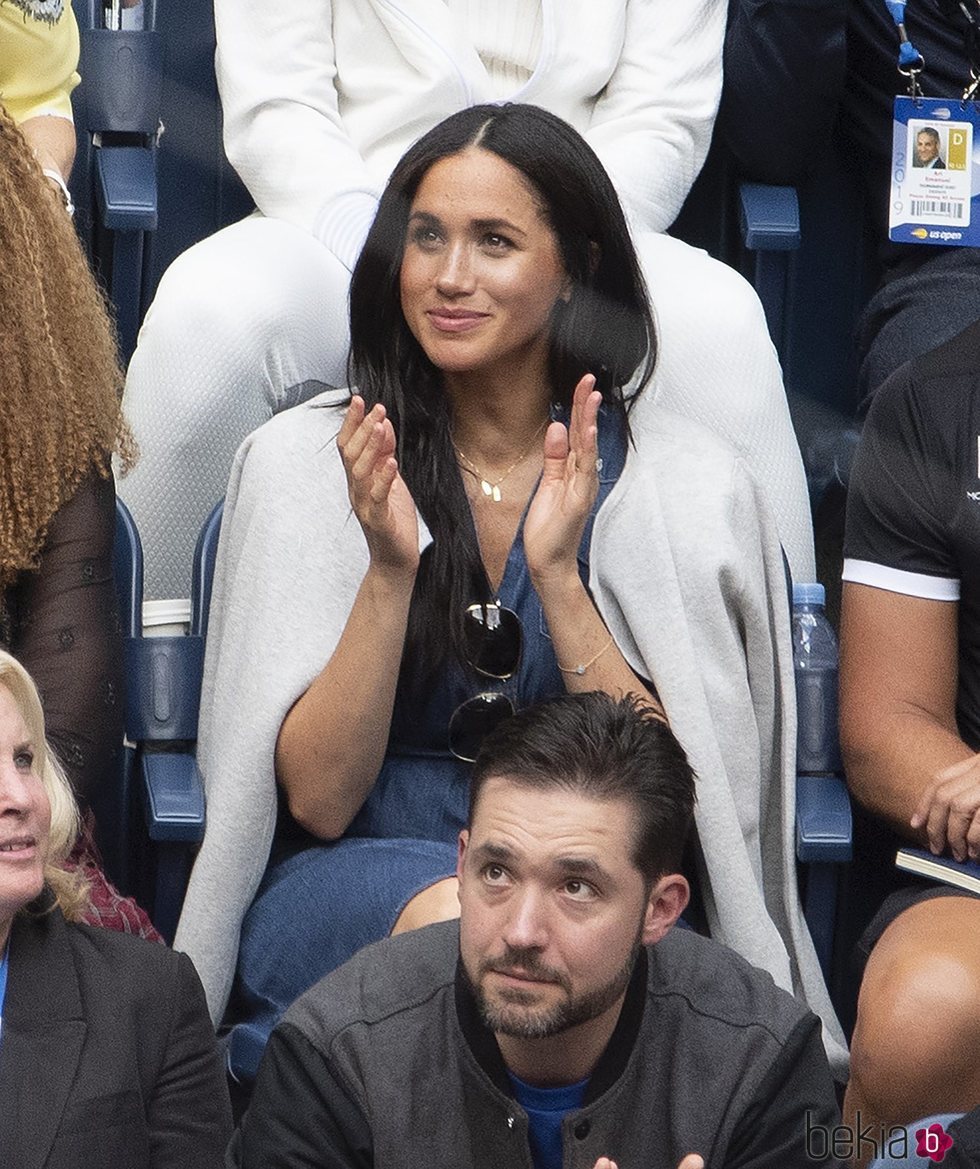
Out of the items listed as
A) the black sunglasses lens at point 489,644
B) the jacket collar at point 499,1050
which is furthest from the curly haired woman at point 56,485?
the jacket collar at point 499,1050

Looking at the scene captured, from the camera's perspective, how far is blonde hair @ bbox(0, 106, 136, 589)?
99.1 inches

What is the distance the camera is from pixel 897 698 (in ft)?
8.79

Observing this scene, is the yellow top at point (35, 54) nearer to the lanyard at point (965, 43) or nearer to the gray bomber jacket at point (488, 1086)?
the lanyard at point (965, 43)

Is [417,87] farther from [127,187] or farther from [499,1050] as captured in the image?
[499,1050]

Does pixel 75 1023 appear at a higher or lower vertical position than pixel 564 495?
lower

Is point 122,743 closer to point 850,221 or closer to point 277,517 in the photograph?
point 277,517

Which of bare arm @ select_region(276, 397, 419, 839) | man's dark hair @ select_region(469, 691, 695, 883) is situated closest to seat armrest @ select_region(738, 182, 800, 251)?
bare arm @ select_region(276, 397, 419, 839)

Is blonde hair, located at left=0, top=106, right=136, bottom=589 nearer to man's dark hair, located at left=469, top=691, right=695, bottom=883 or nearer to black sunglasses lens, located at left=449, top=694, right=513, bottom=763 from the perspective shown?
black sunglasses lens, located at left=449, top=694, right=513, bottom=763

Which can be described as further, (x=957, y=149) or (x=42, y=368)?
(x=957, y=149)

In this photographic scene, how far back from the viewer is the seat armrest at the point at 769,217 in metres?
3.48

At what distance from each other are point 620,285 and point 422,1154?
1219mm

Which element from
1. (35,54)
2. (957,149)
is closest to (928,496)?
(957,149)

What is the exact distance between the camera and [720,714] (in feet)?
8.79

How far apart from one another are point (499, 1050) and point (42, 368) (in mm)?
1020
